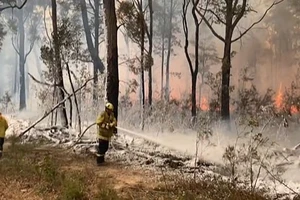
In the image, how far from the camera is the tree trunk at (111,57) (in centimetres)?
1274

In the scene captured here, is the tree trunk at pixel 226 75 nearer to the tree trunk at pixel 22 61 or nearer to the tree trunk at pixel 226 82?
the tree trunk at pixel 226 82

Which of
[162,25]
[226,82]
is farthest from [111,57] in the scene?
[162,25]

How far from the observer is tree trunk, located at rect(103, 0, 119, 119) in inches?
502

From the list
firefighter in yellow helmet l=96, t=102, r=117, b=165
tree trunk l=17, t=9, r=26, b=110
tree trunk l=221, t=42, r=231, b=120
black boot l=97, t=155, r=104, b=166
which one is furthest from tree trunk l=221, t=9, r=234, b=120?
tree trunk l=17, t=9, r=26, b=110

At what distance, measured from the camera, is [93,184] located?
7.63 meters

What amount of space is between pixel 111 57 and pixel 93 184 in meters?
6.05

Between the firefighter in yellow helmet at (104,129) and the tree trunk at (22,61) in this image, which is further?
the tree trunk at (22,61)

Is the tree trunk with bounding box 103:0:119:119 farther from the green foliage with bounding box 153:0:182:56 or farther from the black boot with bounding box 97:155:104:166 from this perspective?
the green foliage with bounding box 153:0:182:56

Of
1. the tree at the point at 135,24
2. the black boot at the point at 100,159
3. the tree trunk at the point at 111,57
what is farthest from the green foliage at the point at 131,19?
the black boot at the point at 100,159

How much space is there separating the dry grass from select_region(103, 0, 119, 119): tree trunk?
3458 mm

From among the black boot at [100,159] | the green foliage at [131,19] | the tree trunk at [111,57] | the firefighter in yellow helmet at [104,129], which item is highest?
the green foliage at [131,19]

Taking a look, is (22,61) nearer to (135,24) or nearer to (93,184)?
(135,24)

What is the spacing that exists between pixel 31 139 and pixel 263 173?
7527 millimetres

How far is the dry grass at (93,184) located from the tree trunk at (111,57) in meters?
3.46
